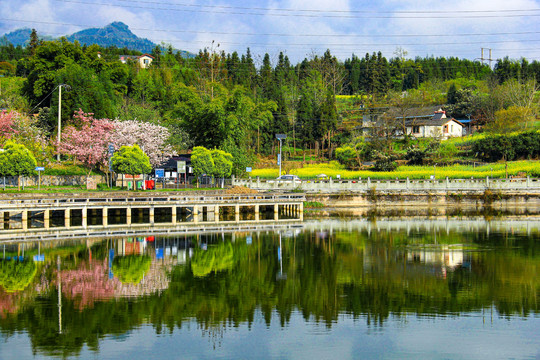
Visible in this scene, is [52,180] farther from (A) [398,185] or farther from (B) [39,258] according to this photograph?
(A) [398,185]

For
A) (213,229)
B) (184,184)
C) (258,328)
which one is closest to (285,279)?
Answer: (258,328)

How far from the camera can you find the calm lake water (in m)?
17.9

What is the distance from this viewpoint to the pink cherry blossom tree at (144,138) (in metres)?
62.0

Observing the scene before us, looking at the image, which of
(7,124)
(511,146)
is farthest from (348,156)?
(7,124)

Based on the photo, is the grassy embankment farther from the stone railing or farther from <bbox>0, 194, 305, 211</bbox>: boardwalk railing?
the stone railing

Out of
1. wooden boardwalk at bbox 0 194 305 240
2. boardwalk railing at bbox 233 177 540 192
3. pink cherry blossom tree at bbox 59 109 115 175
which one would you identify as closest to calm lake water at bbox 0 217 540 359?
wooden boardwalk at bbox 0 194 305 240

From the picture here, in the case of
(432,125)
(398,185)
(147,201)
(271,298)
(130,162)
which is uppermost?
(432,125)

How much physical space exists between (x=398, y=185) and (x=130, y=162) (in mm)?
25226

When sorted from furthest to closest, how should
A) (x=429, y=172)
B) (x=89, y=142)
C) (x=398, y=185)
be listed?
(x=429, y=172) < (x=89, y=142) < (x=398, y=185)

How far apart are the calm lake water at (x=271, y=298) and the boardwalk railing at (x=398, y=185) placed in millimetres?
19376

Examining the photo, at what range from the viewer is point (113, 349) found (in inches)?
689

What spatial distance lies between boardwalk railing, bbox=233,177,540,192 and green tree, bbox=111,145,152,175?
32.8 feet

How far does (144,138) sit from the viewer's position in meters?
63.0

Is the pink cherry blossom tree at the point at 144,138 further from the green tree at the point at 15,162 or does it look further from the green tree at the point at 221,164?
the green tree at the point at 15,162
